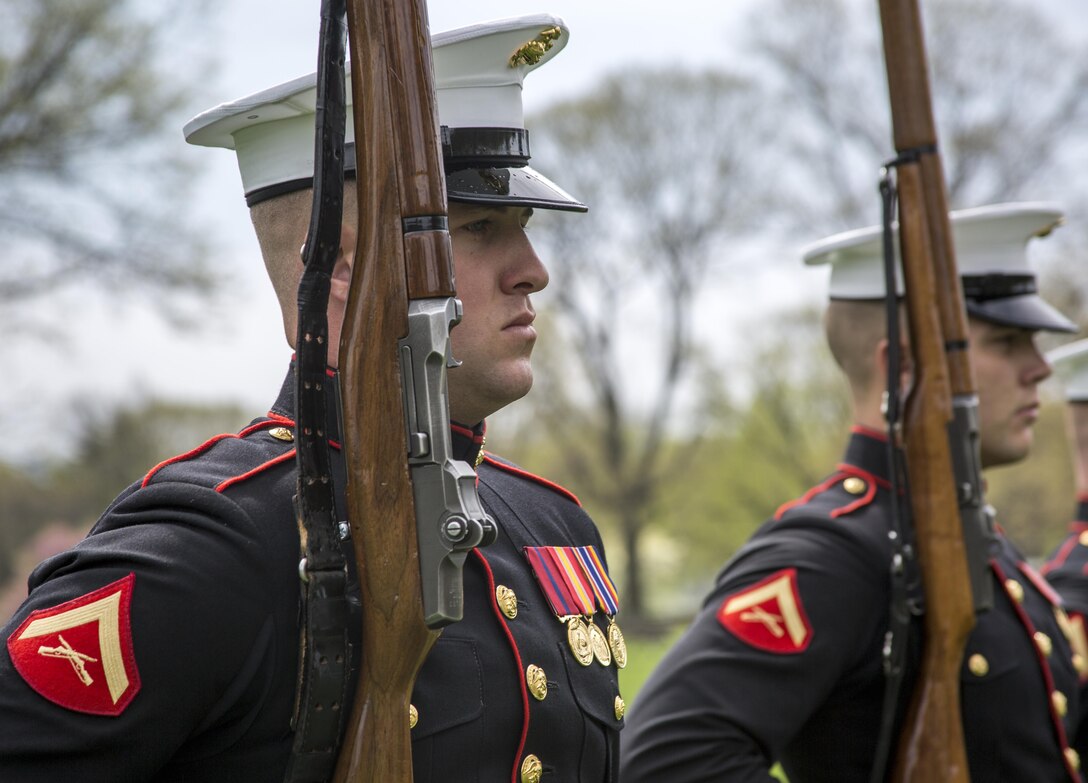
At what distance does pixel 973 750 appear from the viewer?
3.50 m

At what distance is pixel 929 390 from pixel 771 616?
0.70 meters

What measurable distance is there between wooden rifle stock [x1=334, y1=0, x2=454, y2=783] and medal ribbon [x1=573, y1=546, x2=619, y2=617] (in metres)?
0.70

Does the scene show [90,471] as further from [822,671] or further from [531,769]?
[531,769]

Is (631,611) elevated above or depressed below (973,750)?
below

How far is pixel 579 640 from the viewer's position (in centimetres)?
239

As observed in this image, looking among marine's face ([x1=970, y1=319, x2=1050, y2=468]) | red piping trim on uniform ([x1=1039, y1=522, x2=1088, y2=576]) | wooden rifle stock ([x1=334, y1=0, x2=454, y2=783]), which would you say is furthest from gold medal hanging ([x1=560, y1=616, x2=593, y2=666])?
red piping trim on uniform ([x1=1039, y1=522, x2=1088, y2=576])

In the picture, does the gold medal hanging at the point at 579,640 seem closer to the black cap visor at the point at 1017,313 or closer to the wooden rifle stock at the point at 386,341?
the wooden rifle stock at the point at 386,341

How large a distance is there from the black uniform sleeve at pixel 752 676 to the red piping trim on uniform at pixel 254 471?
1.55 meters

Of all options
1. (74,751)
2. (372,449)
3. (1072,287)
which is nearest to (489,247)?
Answer: (372,449)

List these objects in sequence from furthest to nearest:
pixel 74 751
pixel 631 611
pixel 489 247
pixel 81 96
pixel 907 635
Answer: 1. pixel 631 611
2. pixel 81 96
3. pixel 907 635
4. pixel 489 247
5. pixel 74 751

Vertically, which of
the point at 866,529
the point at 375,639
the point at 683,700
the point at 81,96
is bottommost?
the point at 683,700

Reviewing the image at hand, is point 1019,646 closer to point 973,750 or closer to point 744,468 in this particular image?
point 973,750

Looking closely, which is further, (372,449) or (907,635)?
(907,635)

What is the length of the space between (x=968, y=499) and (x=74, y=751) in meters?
2.32
